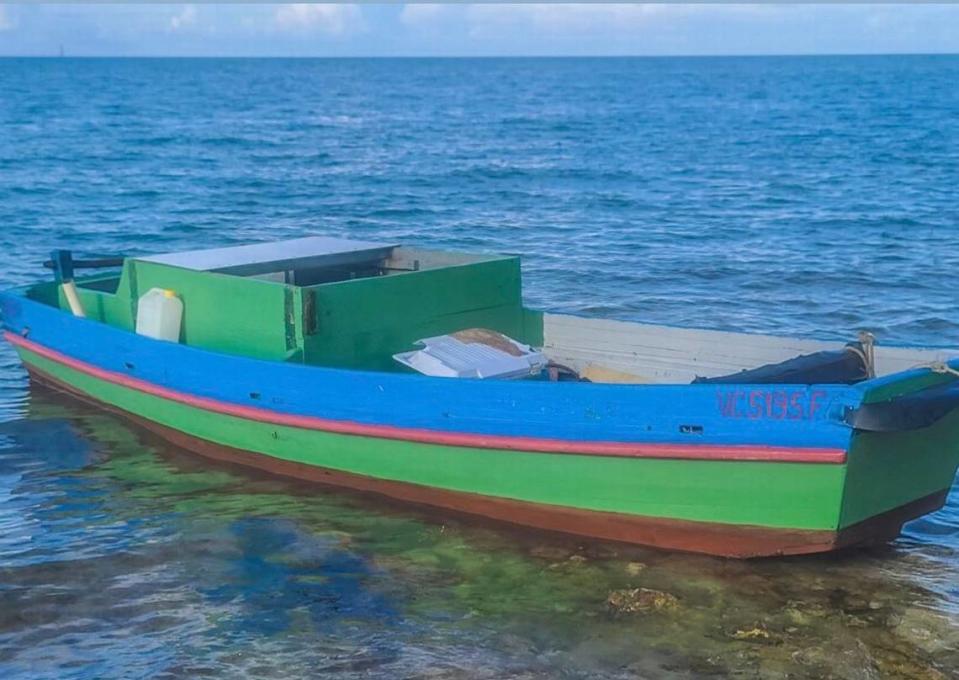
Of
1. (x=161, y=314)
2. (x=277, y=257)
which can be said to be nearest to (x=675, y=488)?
(x=277, y=257)

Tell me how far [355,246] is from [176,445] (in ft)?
8.46

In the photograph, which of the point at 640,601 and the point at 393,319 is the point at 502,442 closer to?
the point at 640,601

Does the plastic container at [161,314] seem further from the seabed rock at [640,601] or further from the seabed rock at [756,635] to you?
the seabed rock at [756,635]

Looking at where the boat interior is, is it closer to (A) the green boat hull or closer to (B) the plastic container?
(B) the plastic container

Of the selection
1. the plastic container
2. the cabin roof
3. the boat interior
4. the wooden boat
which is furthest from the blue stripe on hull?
the cabin roof

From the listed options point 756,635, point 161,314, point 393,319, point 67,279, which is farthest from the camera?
point 67,279

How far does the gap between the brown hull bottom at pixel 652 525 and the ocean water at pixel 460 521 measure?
0.14 meters

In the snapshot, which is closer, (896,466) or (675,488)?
(896,466)

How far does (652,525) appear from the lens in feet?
26.6

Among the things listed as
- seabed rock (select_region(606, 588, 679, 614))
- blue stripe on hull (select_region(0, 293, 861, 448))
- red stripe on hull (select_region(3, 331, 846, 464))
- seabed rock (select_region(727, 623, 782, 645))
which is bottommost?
seabed rock (select_region(727, 623, 782, 645))

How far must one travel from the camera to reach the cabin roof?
10.6 meters

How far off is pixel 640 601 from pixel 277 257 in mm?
4960

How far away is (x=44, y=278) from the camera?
2064 cm

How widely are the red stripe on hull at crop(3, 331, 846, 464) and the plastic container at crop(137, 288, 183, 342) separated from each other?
496mm
